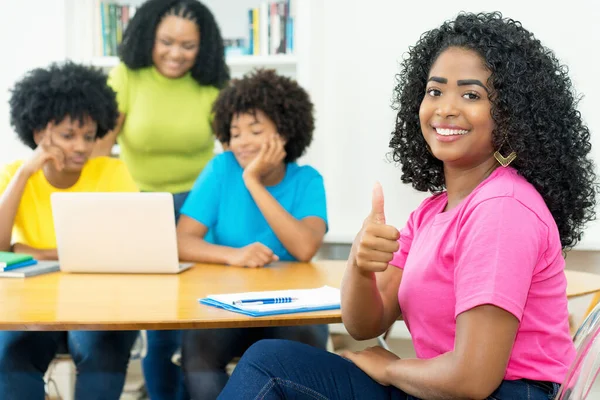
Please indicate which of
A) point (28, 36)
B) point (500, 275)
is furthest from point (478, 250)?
point (28, 36)

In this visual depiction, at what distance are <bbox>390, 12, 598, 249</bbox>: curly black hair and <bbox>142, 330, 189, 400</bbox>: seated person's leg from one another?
1336 millimetres

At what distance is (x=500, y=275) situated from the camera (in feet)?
3.91

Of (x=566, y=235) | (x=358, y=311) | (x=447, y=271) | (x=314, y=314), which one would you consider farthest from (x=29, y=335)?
(x=566, y=235)

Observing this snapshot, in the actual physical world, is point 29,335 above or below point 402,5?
below

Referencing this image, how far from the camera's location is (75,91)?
8.57 ft

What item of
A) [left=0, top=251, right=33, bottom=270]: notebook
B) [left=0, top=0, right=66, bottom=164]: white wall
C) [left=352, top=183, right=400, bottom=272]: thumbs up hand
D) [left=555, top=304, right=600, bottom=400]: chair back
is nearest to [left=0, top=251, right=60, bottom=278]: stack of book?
[left=0, top=251, right=33, bottom=270]: notebook

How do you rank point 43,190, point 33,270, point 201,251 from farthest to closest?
point 43,190 < point 201,251 < point 33,270

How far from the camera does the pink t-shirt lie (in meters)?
1.20

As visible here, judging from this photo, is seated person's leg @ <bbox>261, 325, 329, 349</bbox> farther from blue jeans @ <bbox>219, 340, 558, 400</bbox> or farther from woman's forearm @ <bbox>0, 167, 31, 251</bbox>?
woman's forearm @ <bbox>0, 167, 31, 251</bbox>

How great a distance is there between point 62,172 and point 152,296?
892 mm

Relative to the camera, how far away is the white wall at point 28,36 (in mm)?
3740

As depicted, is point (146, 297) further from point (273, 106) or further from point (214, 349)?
point (273, 106)

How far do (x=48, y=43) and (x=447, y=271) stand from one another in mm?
2913

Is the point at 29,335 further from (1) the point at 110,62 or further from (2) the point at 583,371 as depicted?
(1) the point at 110,62
